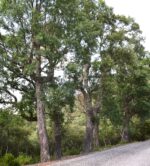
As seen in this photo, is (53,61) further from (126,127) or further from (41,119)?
(126,127)

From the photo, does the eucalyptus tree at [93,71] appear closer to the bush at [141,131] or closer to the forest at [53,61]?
the forest at [53,61]

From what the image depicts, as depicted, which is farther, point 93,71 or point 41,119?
point 93,71

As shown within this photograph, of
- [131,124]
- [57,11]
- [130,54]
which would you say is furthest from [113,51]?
[131,124]

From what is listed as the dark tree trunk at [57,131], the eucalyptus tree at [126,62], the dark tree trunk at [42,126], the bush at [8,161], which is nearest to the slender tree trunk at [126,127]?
the eucalyptus tree at [126,62]

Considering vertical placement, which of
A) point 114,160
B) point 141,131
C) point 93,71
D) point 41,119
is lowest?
point 114,160

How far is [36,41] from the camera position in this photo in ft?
85.3

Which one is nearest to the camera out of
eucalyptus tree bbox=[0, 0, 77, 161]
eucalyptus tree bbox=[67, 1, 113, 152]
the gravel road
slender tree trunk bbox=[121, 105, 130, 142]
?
the gravel road

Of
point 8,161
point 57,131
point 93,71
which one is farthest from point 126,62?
point 8,161

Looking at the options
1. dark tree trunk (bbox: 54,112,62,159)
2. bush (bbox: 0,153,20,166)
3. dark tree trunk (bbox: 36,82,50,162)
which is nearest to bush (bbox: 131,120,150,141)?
dark tree trunk (bbox: 54,112,62,159)

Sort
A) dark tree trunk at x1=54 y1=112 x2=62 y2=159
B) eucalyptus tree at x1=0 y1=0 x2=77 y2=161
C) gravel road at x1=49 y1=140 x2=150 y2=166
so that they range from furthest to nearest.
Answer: dark tree trunk at x1=54 y1=112 x2=62 y2=159 < eucalyptus tree at x1=0 y1=0 x2=77 y2=161 < gravel road at x1=49 y1=140 x2=150 y2=166

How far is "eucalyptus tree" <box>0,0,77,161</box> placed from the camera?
2545cm

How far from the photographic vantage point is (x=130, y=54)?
120 feet

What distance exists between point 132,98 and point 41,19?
26349 mm

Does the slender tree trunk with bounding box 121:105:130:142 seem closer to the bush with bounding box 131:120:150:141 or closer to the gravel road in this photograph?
the bush with bounding box 131:120:150:141
